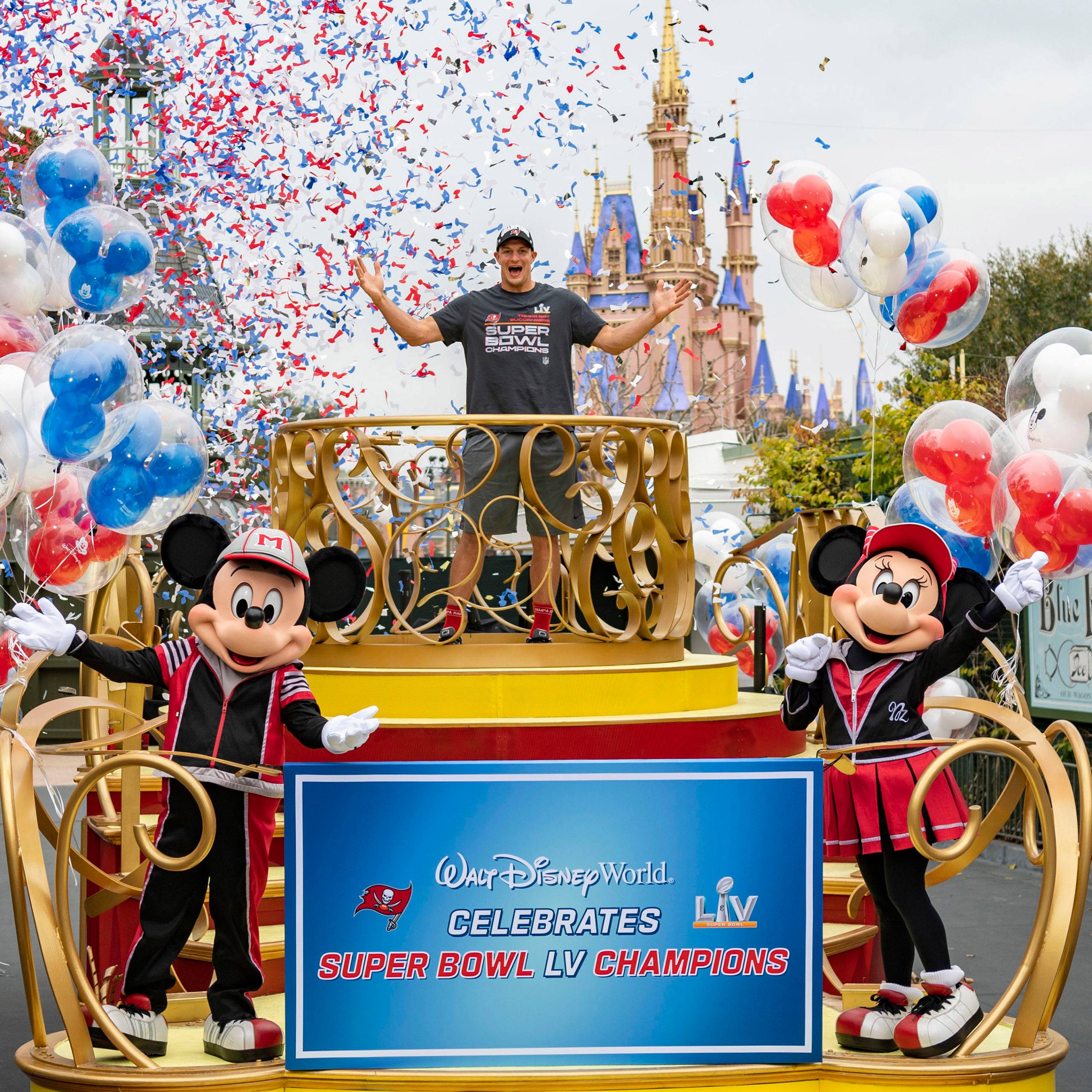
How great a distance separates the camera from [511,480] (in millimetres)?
4996

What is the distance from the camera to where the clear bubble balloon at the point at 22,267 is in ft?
15.0

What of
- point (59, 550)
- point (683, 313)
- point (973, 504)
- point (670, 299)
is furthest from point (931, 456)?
point (683, 313)

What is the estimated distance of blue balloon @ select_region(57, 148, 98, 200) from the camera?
4.92m

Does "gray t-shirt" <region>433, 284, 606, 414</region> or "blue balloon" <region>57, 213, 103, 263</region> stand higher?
"blue balloon" <region>57, 213, 103, 263</region>

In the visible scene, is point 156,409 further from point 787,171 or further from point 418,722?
point 787,171

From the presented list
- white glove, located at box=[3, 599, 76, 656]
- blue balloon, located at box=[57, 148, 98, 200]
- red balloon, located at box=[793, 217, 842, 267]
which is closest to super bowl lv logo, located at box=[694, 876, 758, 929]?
white glove, located at box=[3, 599, 76, 656]

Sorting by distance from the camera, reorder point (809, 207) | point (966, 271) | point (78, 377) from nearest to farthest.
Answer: point (78, 377) → point (966, 271) → point (809, 207)

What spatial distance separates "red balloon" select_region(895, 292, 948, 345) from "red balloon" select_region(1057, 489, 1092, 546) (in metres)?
1.20

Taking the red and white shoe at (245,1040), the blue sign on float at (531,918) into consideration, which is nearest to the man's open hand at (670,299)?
the blue sign on float at (531,918)

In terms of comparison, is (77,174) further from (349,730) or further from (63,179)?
(349,730)

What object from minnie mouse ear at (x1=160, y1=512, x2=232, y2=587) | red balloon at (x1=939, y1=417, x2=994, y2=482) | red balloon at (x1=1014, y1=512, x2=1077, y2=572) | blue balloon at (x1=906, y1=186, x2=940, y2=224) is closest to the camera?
minnie mouse ear at (x1=160, y1=512, x2=232, y2=587)

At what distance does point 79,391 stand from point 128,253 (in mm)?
839

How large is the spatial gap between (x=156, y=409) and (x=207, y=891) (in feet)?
6.07

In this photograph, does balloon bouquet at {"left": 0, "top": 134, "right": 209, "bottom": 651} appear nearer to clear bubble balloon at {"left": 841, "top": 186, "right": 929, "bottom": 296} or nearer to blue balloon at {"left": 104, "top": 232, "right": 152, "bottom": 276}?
blue balloon at {"left": 104, "top": 232, "right": 152, "bottom": 276}
